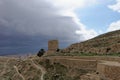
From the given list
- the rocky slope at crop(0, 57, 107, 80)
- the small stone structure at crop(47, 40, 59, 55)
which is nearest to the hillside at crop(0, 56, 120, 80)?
the rocky slope at crop(0, 57, 107, 80)

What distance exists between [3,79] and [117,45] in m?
21.9


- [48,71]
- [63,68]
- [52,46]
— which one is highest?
[52,46]

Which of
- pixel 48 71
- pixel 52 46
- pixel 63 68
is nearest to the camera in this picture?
pixel 63 68

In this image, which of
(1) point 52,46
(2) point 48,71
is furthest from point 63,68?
(1) point 52,46

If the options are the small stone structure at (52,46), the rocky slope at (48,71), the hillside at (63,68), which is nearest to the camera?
the hillside at (63,68)

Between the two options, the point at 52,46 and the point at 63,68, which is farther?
the point at 52,46

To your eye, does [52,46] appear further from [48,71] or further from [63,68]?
[63,68]

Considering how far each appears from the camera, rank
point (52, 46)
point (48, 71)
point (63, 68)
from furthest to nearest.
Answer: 1. point (52, 46)
2. point (48, 71)
3. point (63, 68)

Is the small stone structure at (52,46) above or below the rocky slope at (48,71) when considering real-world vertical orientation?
above

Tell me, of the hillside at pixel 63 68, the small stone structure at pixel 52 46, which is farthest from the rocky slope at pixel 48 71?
the small stone structure at pixel 52 46

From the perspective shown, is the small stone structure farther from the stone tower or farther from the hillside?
the hillside

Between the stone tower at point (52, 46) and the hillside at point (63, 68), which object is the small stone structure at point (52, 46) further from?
the hillside at point (63, 68)

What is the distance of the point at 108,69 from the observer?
14984 millimetres

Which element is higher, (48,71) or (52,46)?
(52,46)
